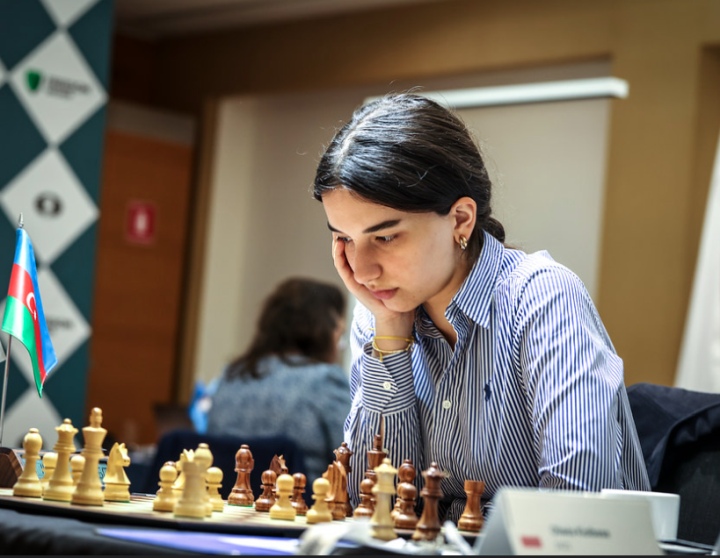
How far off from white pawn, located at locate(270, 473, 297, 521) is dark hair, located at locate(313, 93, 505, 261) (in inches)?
18.0

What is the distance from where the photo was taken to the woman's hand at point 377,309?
173 centimetres

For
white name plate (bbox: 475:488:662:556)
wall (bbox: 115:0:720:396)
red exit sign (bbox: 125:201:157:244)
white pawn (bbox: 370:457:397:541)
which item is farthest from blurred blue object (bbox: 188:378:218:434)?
white name plate (bbox: 475:488:662:556)

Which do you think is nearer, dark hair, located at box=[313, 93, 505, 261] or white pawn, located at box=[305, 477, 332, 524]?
white pawn, located at box=[305, 477, 332, 524]

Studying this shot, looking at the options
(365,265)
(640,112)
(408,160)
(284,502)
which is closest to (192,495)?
(284,502)

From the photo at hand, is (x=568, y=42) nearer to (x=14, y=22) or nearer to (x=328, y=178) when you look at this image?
(x=14, y=22)

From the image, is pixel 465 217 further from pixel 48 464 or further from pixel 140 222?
pixel 140 222

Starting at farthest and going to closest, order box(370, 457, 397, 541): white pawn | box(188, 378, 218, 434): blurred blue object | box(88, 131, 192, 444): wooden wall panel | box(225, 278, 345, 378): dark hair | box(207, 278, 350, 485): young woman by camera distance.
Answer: box(88, 131, 192, 444): wooden wall panel < box(188, 378, 218, 434): blurred blue object < box(225, 278, 345, 378): dark hair < box(207, 278, 350, 485): young woman < box(370, 457, 397, 541): white pawn

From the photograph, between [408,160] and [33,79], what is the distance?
11.6ft

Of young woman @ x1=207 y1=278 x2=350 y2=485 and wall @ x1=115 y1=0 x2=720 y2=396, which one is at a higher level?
wall @ x1=115 y1=0 x2=720 y2=396

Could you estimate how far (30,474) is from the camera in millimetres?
1357

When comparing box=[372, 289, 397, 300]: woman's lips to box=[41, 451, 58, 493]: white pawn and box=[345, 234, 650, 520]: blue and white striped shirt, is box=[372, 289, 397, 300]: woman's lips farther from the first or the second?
box=[41, 451, 58, 493]: white pawn

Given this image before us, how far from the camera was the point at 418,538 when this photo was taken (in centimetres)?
114

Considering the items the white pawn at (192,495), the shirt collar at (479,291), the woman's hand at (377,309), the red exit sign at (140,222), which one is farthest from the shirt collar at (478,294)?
the red exit sign at (140,222)

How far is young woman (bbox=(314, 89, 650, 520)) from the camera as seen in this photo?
156 centimetres
